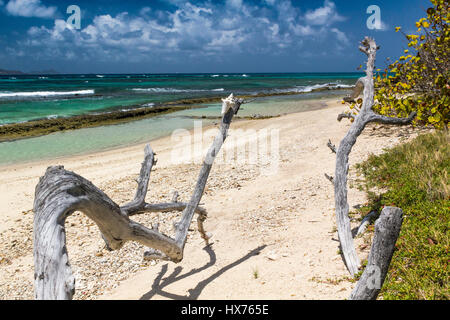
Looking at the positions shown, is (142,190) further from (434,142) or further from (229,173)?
(434,142)

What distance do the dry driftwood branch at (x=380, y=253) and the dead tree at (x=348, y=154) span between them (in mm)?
1234

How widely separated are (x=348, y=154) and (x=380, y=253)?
8.69ft

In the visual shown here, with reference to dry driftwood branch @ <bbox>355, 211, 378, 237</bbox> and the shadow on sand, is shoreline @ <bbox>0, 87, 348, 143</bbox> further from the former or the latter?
dry driftwood branch @ <bbox>355, 211, 378, 237</bbox>

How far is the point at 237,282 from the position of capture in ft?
14.8

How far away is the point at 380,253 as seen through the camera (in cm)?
279

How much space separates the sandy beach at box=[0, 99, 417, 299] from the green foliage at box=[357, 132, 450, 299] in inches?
21.3

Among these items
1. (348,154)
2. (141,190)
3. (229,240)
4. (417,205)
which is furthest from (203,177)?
(417,205)

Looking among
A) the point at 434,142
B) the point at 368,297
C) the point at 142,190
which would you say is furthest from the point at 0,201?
the point at 434,142

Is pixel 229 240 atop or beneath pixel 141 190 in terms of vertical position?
beneath

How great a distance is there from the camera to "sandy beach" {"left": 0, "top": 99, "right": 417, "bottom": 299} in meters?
4.45

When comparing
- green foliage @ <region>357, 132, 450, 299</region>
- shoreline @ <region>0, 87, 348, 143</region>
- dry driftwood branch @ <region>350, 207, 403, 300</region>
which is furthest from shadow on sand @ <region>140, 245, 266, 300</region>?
shoreline @ <region>0, 87, 348, 143</region>

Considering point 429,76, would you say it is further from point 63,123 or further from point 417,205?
point 63,123

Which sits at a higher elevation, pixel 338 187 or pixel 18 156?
pixel 338 187

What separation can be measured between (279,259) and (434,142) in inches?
212
